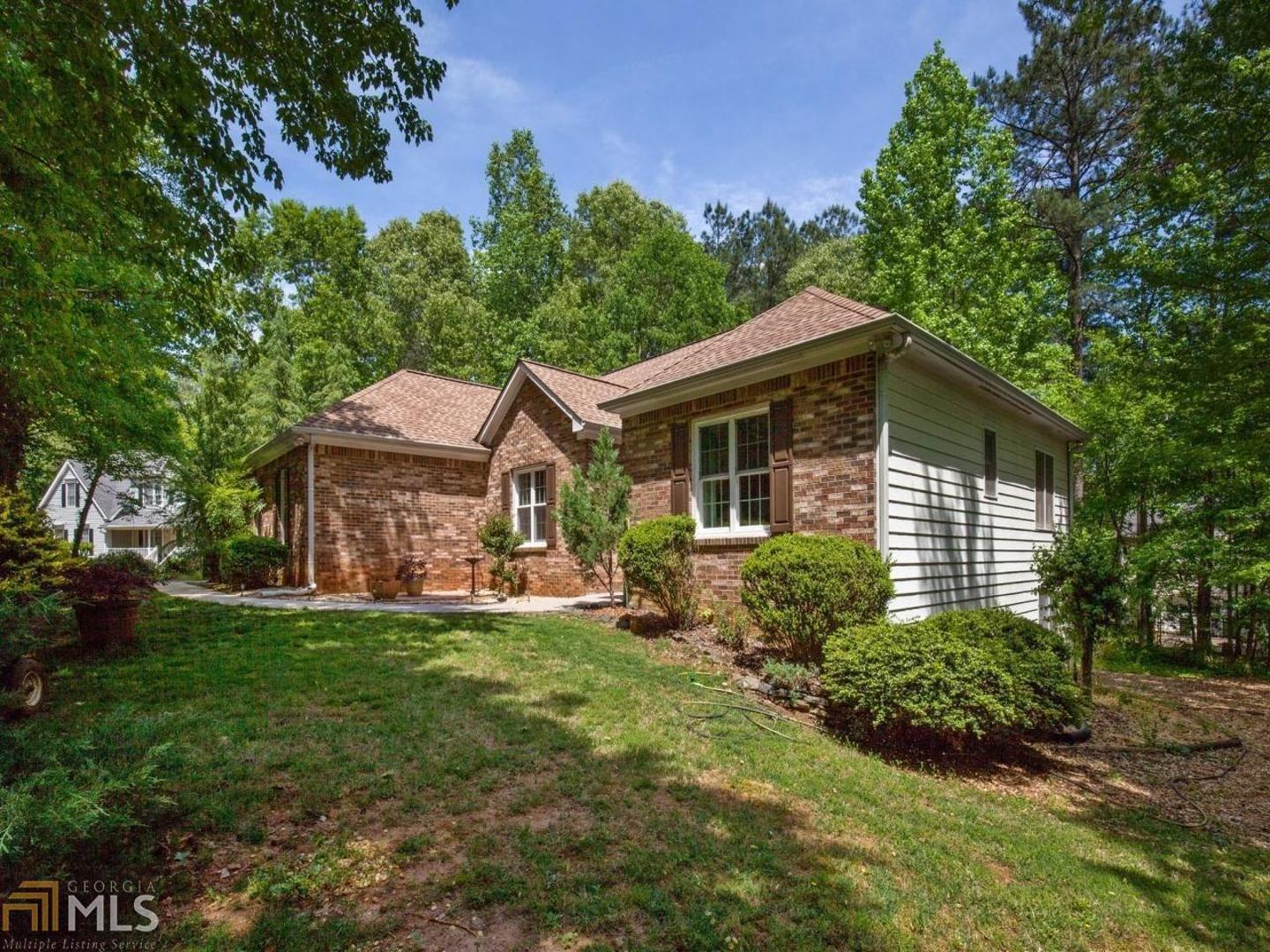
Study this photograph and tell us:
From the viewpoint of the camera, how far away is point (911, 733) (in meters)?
5.29

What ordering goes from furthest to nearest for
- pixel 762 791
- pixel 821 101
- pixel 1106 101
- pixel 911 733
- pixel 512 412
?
pixel 1106 101 < pixel 512 412 < pixel 821 101 < pixel 911 733 < pixel 762 791

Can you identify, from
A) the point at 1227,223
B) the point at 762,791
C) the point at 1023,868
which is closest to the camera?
the point at 1023,868

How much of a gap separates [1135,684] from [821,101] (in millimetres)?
11419

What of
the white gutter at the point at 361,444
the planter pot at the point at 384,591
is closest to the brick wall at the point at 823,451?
the planter pot at the point at 384,591

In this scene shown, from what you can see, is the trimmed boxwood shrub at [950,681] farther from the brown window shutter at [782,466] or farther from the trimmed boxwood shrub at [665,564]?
the trimmed boxwood shrub at [665,564]

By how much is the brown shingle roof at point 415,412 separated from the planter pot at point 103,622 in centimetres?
584

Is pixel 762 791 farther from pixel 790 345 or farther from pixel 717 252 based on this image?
pixel 717 252

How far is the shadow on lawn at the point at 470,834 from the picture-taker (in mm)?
2463

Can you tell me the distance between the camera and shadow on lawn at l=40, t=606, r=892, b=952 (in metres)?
2.46

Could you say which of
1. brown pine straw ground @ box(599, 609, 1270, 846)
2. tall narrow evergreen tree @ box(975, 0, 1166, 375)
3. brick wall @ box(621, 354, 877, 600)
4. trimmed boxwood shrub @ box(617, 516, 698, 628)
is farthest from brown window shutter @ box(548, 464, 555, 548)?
tall narrow evergreen tree @ box(975, 0, 1166, 375)

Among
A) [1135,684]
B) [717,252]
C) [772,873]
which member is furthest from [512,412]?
[717,252]

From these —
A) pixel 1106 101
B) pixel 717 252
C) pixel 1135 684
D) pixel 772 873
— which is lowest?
pixel 1135 684

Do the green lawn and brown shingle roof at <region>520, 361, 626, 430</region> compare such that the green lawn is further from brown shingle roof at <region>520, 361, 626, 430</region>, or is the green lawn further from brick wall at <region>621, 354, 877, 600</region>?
brown shingle roof at <region>520, 361, 626, 430</region>

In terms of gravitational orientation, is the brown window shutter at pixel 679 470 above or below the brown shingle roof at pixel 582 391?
below
